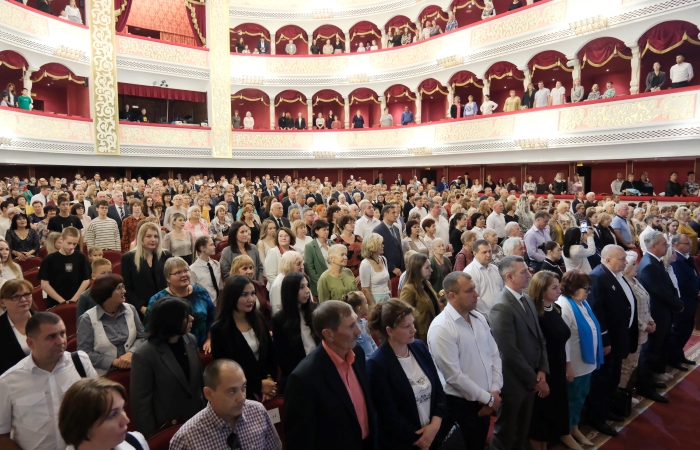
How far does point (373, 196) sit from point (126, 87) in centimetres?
1123

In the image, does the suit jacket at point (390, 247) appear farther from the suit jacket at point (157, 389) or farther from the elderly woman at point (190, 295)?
the suit jacket at point (157, 389)

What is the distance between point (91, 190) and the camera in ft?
29.5

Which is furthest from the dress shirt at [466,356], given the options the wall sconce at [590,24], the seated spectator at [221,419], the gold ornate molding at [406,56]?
the gold ornate molding at [406,56]

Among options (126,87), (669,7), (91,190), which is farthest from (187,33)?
(669,7)

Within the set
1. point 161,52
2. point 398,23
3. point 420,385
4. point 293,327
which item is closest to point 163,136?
point 161,52

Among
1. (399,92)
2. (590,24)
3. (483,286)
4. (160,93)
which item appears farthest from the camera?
(399,92)

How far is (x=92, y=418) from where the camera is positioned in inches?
62.7

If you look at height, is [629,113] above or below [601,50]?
below

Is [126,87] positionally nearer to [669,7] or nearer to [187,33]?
[187,33]

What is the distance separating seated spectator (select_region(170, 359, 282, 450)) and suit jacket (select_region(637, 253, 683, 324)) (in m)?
4.07

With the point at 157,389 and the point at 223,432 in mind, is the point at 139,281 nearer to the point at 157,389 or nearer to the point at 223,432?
the point at 157,389

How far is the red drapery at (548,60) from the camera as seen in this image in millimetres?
14891

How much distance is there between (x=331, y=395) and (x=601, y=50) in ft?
49.4

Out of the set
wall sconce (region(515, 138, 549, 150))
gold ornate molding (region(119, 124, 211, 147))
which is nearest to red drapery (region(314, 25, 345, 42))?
gold ornate molding (region(119, 124, 211, 147))
